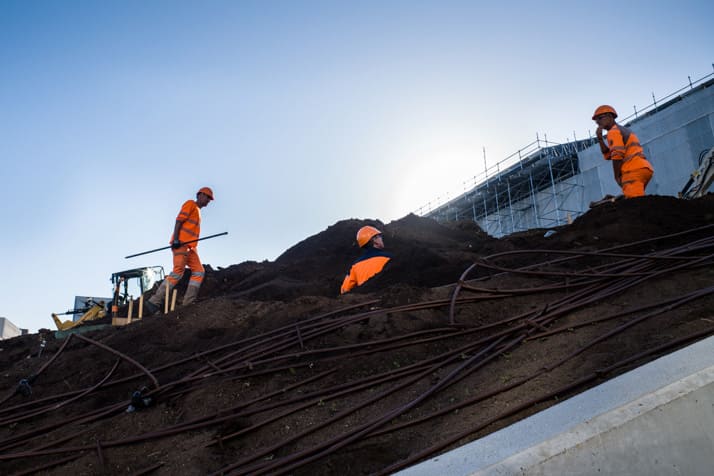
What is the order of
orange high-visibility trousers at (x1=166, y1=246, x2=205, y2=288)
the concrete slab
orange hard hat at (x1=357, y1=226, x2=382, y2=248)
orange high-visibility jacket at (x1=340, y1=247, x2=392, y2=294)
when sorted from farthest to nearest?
orange high-visibility trousers at (x1=166, y1=246, x2=205, y2=288)
orange hard hat at (x1=357, y1=226, x2=382, y2=248)
orange high-visibility jacket at (x1=340, y1=247, x2=392, y2=294)
the concrete slab

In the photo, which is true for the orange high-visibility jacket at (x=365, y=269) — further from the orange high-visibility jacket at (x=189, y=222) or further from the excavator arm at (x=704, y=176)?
the excavator arm at (x=704, y=176)

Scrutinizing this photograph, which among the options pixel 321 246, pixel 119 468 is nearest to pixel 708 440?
pixel 119 468

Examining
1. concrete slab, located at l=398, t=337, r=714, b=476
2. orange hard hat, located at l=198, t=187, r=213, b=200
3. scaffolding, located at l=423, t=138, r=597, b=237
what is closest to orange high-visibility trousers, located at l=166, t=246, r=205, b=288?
orange hard hat, located at l=198, t=187, r=213, b=200

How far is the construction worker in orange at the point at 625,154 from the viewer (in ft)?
25.0

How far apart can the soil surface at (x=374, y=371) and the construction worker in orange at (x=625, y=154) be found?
65.4 inches

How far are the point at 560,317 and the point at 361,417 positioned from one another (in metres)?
1.79

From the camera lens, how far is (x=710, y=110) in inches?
818

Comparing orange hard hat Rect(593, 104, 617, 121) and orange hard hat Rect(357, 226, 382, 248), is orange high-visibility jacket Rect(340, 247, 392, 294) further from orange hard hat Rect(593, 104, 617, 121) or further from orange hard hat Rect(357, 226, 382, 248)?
orange hard hat Rect(593, 104, 617, 121)

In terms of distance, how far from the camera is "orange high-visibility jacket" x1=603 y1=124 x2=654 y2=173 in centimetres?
759

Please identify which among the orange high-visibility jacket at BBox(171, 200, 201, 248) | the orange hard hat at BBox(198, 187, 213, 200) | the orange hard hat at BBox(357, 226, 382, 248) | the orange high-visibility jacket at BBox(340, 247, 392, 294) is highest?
the orange hard hat at BBox(198, 187, 213, 200)

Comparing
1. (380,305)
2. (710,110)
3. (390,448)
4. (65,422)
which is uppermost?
(710,110)

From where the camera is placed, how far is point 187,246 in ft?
32.2

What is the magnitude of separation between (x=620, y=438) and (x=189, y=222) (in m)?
9.14

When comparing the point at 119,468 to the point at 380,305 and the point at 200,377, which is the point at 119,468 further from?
the point at 380,305
